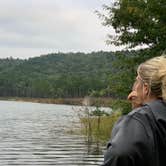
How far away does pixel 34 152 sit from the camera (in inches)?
1086

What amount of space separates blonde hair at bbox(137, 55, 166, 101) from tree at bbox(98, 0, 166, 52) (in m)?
19.4

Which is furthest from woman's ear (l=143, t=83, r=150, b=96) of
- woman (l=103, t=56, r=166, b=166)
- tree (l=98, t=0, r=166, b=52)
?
tree (l=98, t=0, r=166, b=52)

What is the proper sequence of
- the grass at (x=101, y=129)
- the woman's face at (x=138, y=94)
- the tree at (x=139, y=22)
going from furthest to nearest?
the grass at (x=101, y=129)
the tree at (x=139, y=22)
the woman's face at (x=138, y=94)

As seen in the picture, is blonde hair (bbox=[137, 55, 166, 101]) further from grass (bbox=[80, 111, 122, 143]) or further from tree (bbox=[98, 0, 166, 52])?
grass (bbox=[80, 111, 122, 143])

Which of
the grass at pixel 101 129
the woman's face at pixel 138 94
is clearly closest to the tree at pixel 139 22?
the grass at pixel 101 129

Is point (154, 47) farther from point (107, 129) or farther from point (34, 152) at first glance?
point (107, 129)

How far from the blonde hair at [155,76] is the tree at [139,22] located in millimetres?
19432

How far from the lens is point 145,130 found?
285 cm

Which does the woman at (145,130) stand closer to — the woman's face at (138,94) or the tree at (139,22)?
the woman's face at (138,94)

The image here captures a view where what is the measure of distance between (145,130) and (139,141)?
0.07 m

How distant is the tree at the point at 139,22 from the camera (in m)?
22.9

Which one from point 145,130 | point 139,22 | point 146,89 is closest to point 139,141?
point 145,130

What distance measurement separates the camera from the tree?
2288cm

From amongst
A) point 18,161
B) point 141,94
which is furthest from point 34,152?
point 141,94
